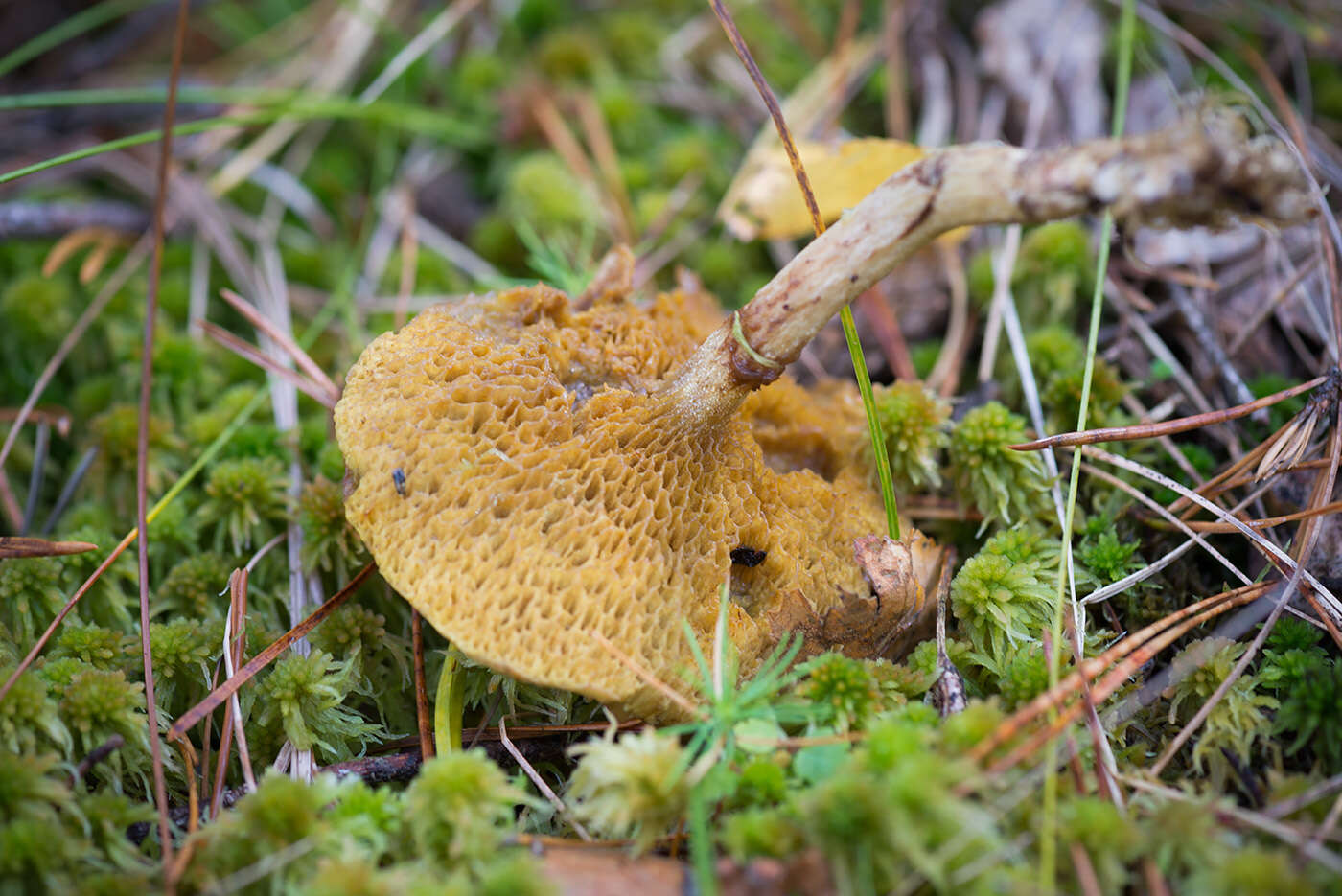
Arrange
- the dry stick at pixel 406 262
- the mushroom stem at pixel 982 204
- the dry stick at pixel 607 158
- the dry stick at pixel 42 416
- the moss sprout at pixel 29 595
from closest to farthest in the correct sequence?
the mushroom stem at pixel 982 204, the moss sprout at pixel 29 595, the dry stick at pixel 42 416, the dry stick at pixel 406 262, the dry stick at pixel 607 158

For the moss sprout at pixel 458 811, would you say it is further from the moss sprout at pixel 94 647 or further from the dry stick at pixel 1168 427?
the dry stick at pixel 1168 427

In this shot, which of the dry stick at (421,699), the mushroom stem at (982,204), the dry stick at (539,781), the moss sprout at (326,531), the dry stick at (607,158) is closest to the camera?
the mushroom stem at (982,204)

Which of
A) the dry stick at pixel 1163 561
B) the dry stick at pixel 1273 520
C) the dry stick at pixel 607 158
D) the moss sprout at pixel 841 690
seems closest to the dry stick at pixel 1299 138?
the dry stick at pixel 1273 520

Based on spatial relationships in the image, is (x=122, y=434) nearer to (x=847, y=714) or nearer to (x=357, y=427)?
(x=357, y=427)

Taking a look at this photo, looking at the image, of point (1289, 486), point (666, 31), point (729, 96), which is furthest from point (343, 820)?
point (666, 31)

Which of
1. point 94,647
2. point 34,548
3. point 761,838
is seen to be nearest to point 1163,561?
point 761,838

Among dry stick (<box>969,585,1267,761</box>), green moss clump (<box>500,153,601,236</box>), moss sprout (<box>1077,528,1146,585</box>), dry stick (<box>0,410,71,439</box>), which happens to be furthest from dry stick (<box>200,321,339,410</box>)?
moss sprout (<box>1077,528,1146,585</box>)
